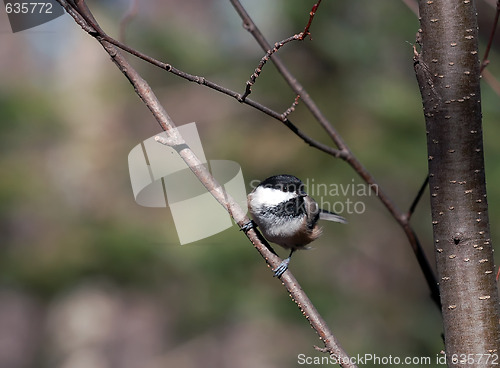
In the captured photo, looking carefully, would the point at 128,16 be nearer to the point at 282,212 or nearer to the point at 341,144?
the point at 341,144

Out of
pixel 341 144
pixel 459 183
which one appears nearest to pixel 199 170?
pixel 341 144

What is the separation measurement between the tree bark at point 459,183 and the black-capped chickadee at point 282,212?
1.29 m

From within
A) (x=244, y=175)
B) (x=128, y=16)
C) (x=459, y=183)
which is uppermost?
(x=128, y=16)

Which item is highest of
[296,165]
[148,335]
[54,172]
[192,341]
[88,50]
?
[88,50]

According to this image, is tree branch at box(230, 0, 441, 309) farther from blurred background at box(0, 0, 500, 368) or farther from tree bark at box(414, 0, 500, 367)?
blurred background at box(0, 0, 500, 368)

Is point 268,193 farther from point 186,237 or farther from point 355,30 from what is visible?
point 355,30

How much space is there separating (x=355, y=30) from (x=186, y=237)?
198 centimetres

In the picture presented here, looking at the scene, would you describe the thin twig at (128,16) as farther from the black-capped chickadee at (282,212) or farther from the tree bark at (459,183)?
the black-capped chickadee at (282,212)

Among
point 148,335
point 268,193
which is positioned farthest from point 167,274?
point 148,335

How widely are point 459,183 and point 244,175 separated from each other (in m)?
2.43

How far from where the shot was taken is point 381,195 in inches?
60.4

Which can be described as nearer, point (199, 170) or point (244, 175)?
point (199, 170)

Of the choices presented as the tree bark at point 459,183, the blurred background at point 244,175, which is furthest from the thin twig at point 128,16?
the blurred background at point 244,175

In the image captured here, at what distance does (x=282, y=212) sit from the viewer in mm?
2564
